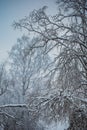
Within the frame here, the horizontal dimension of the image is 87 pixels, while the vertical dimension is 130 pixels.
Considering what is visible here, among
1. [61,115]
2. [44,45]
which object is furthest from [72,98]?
[44,45]

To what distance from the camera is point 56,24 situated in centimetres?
958

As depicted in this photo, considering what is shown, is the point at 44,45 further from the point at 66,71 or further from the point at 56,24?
the point at 66,71

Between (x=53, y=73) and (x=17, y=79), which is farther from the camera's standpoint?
(x=17, y=79)

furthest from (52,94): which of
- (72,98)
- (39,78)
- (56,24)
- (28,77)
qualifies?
(28,77)

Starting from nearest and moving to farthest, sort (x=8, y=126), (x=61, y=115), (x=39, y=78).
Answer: (x=61, y=115), (x=39, y=78), (x=8, y=126)

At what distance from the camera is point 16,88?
57.5 ft

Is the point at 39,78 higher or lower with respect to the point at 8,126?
higher

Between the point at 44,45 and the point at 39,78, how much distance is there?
5.34ft

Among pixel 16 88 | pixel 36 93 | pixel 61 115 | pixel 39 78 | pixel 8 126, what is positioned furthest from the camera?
pixel 16 88

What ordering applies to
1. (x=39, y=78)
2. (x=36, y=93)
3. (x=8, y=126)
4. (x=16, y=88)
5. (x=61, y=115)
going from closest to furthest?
(x=61, y=115), (x=36, y=93), (x=39, y=78), (x=8, y=126), (x=16, y=88)

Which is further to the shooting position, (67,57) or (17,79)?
(17,79)

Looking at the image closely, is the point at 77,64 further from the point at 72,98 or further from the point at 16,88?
the point at 16,88

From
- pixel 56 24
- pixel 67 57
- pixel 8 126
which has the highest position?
pixel 56 24

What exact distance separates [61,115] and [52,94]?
32.1 inches
